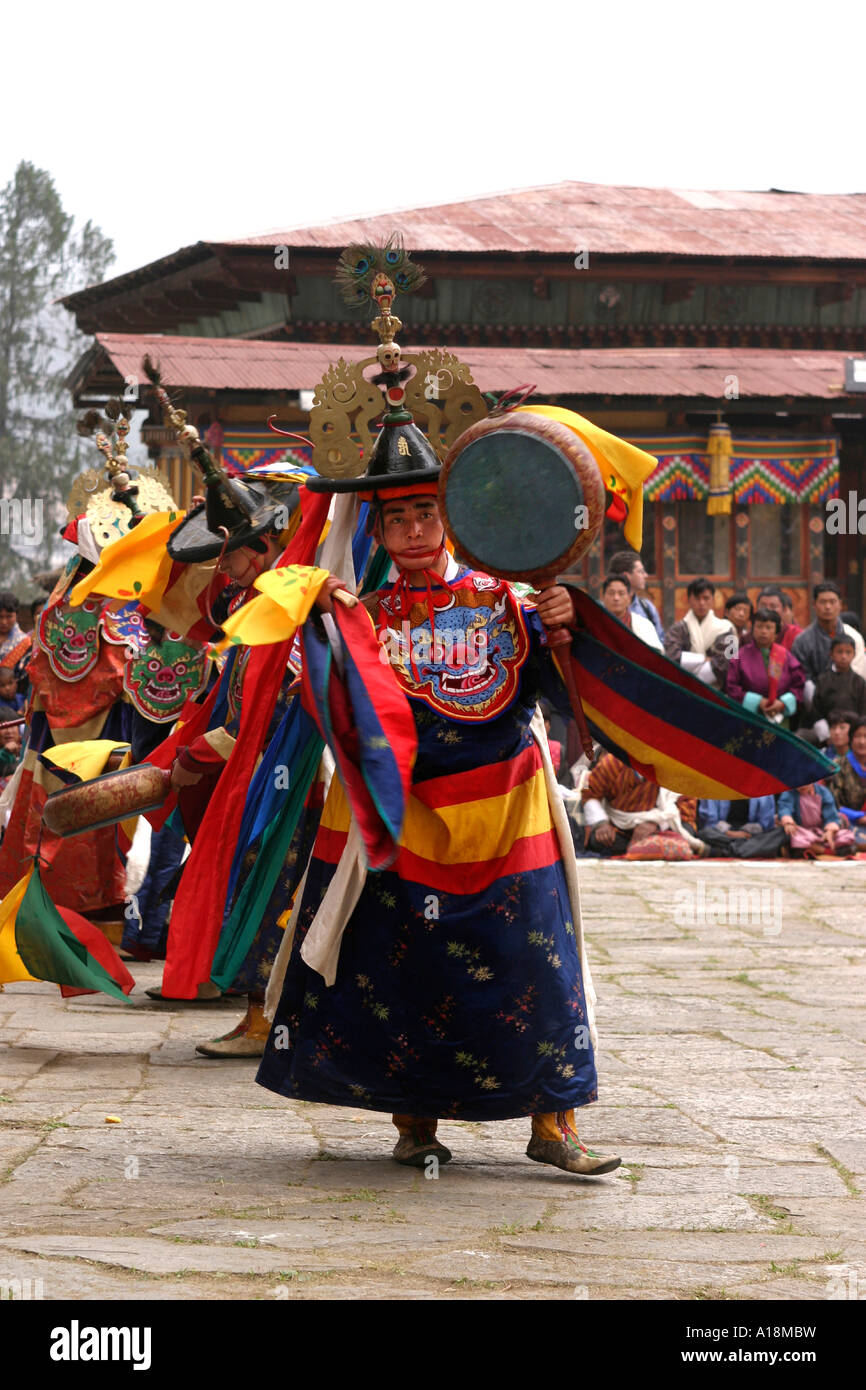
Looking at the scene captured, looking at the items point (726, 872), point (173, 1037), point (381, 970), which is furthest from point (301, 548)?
point (726, 872)

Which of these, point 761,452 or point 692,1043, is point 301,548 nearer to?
point 692,1043

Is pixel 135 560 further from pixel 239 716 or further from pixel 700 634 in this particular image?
pixel 700 634

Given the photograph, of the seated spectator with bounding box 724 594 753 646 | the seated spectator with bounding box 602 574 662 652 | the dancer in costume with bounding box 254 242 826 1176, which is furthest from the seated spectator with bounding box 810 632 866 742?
the dancer in costume with bounding box 254 242 826 1176

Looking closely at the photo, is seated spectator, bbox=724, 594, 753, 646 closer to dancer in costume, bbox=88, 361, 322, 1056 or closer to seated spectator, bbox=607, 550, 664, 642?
seated spectator, bbox=607, 550, 664, 642

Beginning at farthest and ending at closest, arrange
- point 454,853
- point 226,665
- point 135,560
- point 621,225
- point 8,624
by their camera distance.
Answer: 1. point 621,225
2. point 8,624
3. point 135,560
4. point 226,665
5. point 454,853

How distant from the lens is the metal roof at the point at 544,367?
14.1 metres

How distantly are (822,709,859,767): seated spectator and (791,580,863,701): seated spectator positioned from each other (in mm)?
484

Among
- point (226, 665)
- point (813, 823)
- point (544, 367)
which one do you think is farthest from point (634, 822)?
point (226, 665)

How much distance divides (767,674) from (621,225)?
6856 millimetres

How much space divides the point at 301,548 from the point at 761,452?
11.9 m

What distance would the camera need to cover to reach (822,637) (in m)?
12.2

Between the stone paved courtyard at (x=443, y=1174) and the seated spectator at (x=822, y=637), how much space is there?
→ 16.2 ft

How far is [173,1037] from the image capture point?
6.34m

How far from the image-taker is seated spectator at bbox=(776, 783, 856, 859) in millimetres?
11578
